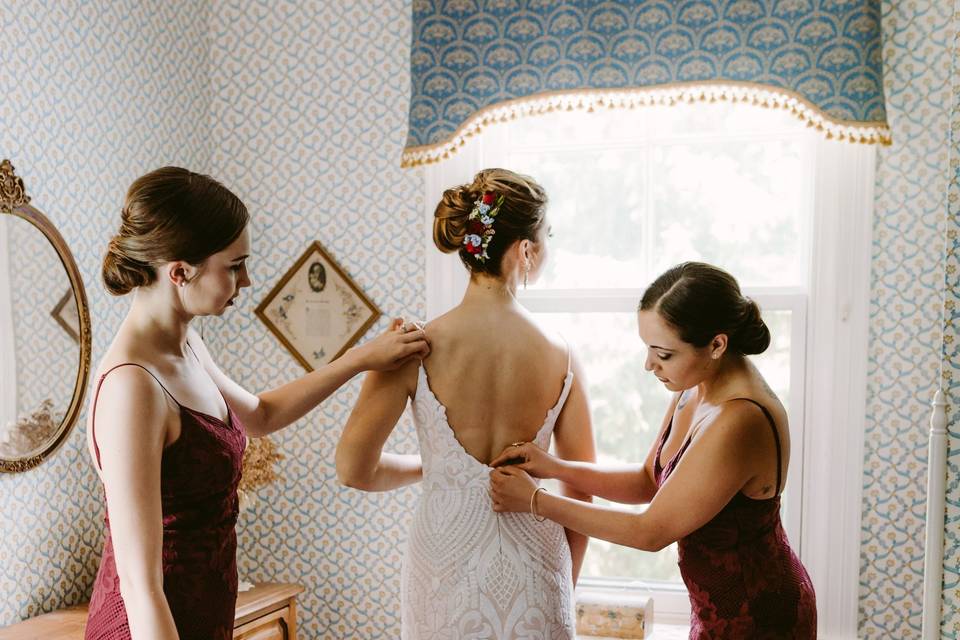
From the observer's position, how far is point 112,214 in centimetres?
299

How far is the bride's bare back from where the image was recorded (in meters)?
1.81

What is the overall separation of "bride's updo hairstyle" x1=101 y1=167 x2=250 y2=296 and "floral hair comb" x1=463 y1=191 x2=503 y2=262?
0.50 meters

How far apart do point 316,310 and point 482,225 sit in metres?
1.73

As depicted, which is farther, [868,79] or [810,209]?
[810,209]

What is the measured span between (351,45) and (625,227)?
4.24 feet

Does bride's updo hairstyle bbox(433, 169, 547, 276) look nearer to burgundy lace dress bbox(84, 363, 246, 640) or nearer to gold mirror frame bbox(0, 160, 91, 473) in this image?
burgundy lace dress bbox(84, 363, 246, 640)

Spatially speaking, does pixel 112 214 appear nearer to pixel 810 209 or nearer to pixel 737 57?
pixel 737 57

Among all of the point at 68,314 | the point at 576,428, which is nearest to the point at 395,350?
the point at 576,428

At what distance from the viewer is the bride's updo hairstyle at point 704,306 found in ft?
5.60

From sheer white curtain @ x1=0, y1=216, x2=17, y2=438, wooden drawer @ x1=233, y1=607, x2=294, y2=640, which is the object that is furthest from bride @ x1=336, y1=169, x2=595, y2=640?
sheer white curtain @ x1=0, y1=216, x2=17, y2=438

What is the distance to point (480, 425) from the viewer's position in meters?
1.83

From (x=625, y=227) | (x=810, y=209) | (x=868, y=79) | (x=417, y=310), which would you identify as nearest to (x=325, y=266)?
(x=417, y=310)

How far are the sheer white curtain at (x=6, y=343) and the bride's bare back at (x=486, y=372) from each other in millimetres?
1441

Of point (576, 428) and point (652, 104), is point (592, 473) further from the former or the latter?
point (652, 104)
